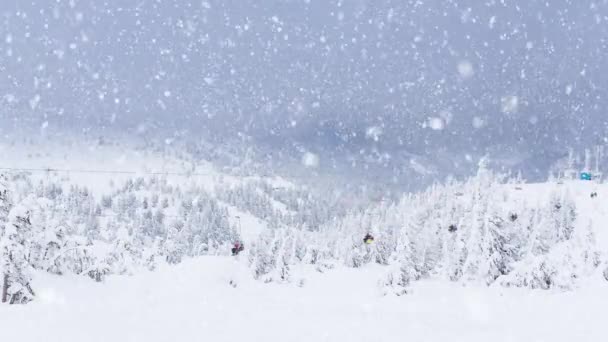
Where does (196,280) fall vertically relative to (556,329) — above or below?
below

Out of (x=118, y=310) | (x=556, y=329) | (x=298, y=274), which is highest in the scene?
(x=556, y=329)

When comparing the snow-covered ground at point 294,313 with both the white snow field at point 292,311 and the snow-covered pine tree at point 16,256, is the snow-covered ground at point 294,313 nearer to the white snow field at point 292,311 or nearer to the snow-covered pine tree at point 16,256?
the white snow field at point 292,311

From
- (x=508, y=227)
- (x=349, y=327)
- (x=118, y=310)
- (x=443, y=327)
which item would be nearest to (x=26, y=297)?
(x=118, y=310)

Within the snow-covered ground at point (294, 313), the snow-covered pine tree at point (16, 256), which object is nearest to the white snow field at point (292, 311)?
the snow-covered ground at point (294, 313)

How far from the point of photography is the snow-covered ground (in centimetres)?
1434

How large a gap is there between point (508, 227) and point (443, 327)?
1778 cm

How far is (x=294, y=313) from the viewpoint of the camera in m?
20.3

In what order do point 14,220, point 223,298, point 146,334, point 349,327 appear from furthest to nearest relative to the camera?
point 223,298
point 14,220
point 349,327
point 146,334

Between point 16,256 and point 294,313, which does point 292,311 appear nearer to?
point 294,313

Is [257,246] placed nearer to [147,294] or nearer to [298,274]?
[298,274]

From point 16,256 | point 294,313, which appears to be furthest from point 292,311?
point 16,256

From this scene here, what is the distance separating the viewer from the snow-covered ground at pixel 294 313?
14.3m

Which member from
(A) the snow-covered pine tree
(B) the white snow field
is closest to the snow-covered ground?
(B) the white snow field

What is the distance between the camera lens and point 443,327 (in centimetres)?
1680
